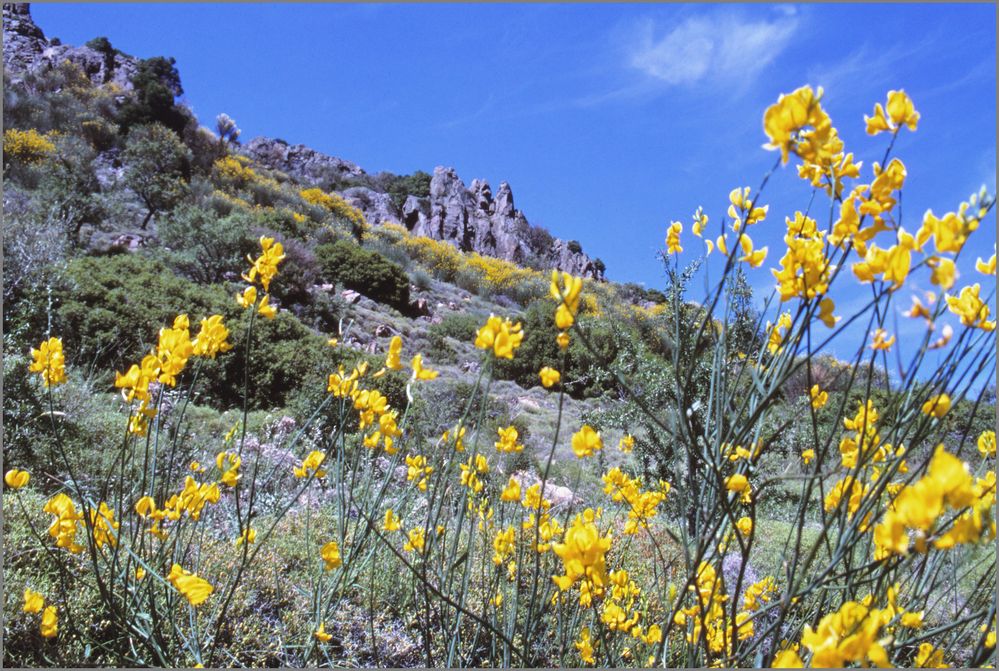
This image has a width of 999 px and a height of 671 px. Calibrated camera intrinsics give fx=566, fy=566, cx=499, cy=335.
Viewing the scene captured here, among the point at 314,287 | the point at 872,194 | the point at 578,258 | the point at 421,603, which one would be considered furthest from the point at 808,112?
the point at 578,258

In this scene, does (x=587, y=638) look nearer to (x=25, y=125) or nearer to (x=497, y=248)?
(x=25, y=125)

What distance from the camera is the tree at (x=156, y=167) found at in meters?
11.7

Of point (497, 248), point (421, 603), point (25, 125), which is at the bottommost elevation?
point (421, 603)

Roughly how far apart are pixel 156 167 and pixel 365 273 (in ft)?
18.8

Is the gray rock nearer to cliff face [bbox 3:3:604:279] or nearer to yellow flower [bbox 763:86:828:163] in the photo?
cliff face [bbox 3:3:604:279]

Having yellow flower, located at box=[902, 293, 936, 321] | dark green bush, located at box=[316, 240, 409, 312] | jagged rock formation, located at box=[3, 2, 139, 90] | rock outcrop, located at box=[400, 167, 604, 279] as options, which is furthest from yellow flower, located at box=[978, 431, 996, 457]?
rock outcrop, located at box=[400, 167, 604, 279]

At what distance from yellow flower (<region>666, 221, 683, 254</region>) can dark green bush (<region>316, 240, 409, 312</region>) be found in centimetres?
1091

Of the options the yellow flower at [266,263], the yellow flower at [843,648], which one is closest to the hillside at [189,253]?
the yellow flower at [266,263]

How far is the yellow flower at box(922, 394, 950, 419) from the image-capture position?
1069 mm

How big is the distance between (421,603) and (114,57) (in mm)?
24549

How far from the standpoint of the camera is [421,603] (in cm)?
262

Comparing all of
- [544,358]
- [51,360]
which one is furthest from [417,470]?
[544,358]

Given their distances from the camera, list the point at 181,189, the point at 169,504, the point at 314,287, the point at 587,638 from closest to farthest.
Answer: the point at 587,638
the point at 169,504
the point at 314,287
the point at 181,189

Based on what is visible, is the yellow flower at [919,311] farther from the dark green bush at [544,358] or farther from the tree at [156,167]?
the tree at [156,167]
